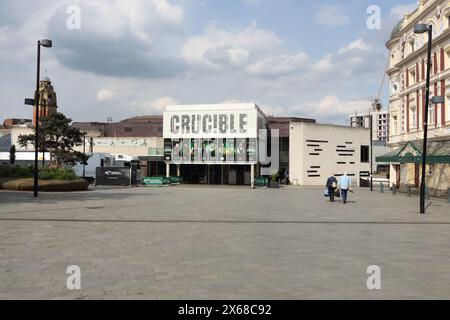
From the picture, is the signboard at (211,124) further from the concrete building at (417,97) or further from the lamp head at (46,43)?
the lamp head at (46,43)

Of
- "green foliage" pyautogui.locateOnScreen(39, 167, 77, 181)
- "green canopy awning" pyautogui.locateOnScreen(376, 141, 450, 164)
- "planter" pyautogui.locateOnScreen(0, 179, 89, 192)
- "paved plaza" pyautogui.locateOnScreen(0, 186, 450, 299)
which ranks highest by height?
"green canopy awning" pyautogui.locateOnScreen(376, 141, 450, 164)

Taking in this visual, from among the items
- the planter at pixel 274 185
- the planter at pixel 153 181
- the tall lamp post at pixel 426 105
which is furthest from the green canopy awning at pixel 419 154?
the planter at pixel 153 181

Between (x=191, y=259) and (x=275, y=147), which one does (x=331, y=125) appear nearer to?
(x=275, y=147)

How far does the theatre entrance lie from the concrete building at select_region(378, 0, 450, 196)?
70.6ft

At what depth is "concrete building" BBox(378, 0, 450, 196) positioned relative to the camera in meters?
30.5

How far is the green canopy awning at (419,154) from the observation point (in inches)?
1096

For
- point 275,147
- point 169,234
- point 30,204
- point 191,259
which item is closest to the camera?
point 191,259

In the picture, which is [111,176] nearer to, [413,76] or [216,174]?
[216,174]

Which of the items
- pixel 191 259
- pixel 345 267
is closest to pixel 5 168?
pixel 191 259

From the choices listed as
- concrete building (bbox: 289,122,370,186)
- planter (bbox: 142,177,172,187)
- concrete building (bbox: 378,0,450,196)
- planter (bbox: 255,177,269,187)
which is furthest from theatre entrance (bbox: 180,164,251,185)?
concrete building (bbox: 378,0,450,196)

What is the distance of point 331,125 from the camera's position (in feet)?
208

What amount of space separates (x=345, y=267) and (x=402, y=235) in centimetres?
520

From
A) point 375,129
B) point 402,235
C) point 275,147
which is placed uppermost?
point 375,129

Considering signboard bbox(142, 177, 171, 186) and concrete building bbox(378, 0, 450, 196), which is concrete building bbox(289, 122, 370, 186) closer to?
concrete building bbox(378, 0, 450, 196)
